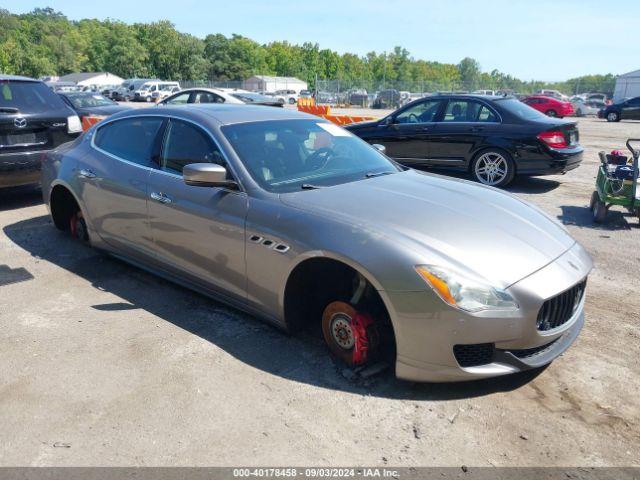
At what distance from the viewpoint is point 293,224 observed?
3383 millimetres

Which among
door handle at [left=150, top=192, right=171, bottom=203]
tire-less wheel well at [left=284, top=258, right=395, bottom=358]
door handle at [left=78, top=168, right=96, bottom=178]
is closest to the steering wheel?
tire-less wheel well at [left=284, top=258, right=395, bottom=358]

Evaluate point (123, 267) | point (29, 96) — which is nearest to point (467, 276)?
point (123, 267)

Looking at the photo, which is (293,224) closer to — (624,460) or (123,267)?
(624,460)

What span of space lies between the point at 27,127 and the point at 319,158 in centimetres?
490

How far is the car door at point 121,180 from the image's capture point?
449 centimetres

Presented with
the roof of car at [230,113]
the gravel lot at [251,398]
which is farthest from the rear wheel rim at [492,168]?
the roof of car at [230,113]

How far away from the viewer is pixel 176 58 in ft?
303

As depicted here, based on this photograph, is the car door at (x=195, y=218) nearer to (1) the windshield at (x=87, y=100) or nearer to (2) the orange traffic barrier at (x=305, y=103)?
(1) the windshield at (x=87, y=100)

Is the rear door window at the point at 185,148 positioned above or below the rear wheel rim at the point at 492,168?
above

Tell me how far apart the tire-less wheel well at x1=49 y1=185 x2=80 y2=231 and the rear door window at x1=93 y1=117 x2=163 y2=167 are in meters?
0.84

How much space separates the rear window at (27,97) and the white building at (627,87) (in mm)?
54936

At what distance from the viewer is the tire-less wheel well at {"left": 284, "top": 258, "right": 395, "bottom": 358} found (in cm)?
329

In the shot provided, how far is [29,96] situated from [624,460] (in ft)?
25.9

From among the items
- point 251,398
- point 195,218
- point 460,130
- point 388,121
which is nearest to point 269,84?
point 388,121
